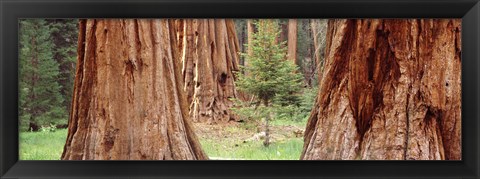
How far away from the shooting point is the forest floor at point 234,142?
371 cm

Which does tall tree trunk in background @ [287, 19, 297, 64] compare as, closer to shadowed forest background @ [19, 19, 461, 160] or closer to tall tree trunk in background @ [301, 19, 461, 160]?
shadowed forest background @ [19, 19, 461, 160]

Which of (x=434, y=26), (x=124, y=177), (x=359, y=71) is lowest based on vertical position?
(x=124, y=177)

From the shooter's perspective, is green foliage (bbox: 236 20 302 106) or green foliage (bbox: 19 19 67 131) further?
green foliage (bbox: 236 20 302 106)

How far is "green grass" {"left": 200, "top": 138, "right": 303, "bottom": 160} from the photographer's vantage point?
12.9 ft

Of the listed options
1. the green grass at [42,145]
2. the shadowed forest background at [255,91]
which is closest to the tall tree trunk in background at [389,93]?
the shadowed forest background at [255,91]

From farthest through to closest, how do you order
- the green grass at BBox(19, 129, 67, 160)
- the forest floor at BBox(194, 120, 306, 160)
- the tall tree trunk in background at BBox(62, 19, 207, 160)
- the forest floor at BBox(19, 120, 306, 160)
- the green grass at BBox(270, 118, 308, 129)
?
the green grass at BBox(270, 118, 308, 129) → the forest floor at BBox(194, 120, 306, 160) → the tall tree trunk in background at BBox(62, 19, 207, 160) → the forest floor at BBox(19, 120, 306, 160) → the green grass at BBox(19, 129, 67, 160)

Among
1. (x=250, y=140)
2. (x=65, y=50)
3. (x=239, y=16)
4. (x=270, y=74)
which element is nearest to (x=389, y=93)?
(x=270, y=74)

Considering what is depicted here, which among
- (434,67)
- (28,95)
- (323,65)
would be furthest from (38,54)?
(434,67)

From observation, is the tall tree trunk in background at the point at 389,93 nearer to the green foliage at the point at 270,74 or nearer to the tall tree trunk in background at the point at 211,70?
the green foliage at the point at 270,74

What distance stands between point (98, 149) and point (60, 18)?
865 mm

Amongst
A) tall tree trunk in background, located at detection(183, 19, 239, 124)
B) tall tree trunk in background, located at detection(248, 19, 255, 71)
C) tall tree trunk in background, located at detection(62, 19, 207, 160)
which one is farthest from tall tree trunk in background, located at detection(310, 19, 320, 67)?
tall tree trunk in background, located at detection(62, 19, 207, 160)

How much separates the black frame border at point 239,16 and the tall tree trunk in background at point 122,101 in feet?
1.08
